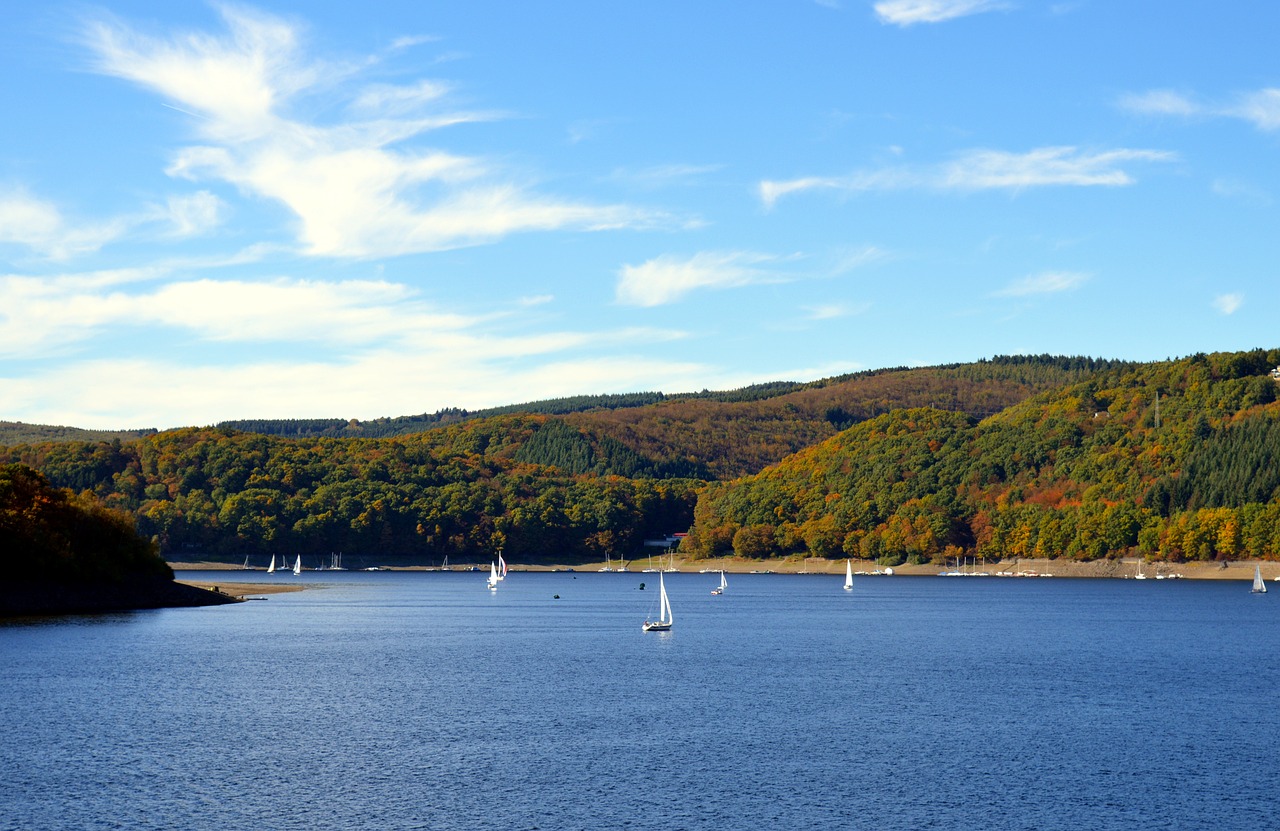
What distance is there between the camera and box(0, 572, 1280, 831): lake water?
4672 centimetres

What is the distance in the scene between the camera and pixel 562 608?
565 ft

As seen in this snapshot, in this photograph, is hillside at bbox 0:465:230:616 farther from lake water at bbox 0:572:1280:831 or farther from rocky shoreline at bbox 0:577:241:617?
lake water at bbox 0:572:1280:831

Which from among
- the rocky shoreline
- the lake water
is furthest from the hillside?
the lake water

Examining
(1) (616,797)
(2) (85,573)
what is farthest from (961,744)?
(2) (85,573)

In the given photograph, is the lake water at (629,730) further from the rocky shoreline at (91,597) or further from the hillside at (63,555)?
the hillside at (63,555)

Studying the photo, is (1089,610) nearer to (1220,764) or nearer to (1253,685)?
(1253,685)

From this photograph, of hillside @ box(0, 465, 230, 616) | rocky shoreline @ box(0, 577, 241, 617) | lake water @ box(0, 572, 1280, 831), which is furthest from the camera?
rocky shoreline @ box(0, 577, 241, 617)

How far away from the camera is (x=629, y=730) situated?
6284cm

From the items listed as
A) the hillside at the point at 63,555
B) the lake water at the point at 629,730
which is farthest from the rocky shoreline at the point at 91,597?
the lake water at the point at 629,730

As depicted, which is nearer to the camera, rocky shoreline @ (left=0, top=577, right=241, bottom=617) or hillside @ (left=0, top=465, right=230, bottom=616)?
hillside @ (left=0, top=465, right=230, bottom=616)

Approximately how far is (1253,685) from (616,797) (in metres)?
52.0

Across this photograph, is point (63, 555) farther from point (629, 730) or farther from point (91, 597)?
point (629, 730)

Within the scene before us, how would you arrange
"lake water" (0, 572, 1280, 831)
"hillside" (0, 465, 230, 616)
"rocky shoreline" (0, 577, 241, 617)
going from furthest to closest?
"rocky shoreline" (0, 577, 241, 617) → "hillside" (0, 465, 230, 616) → "lake water" (0, 572, 1280, 831)

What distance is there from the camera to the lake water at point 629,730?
153 feet
